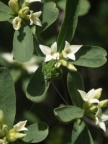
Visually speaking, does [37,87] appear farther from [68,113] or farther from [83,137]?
[83,137]

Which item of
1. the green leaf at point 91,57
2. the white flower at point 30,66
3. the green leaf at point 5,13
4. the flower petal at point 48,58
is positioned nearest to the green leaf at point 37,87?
the flower petal at point 48,58

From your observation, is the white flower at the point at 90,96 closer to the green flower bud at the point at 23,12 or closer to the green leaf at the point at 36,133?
the green leaf at the point at 36,133

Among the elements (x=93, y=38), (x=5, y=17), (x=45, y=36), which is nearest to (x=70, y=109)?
(x=5, y=17)

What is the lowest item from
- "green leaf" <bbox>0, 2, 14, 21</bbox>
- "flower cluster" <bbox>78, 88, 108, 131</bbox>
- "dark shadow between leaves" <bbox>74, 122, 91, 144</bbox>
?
"dark shadow between leaves" <bbox>74, 122, 91, 144</bbox>

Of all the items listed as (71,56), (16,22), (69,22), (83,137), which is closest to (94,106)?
(83,137)

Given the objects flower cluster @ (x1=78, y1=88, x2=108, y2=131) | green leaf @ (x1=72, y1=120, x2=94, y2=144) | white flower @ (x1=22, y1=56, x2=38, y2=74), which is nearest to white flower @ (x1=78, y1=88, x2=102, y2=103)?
flower cluster @ (x1=78, y1=88, x2=108, y2=131)

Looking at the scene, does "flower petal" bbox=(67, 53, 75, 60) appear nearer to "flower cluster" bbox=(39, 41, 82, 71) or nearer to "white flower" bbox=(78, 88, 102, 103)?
"flower cluster" bbox=(39, 41, 82, 71)
